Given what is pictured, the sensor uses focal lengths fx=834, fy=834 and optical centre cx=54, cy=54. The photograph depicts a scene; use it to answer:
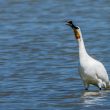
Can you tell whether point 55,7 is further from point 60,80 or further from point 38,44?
point 60,80

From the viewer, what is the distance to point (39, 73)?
17.3 m

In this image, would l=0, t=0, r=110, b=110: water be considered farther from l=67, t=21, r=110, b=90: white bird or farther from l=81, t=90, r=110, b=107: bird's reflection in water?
l=67, t=21, r=110, b=90: white bird

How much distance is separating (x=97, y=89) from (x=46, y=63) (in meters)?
2.96

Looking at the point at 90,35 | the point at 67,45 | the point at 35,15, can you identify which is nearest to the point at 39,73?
the point at 67,45

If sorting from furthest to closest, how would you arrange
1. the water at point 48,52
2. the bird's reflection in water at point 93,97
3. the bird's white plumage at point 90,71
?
the bird's white plumage at point 90,71 < the water at point 48,52 < the bird's reflection in water at point 93,97

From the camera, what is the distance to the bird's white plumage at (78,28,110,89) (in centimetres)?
1495

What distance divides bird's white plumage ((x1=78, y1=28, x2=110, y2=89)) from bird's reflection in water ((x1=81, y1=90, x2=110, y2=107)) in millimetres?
135

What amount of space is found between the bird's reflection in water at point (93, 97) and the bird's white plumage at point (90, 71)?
135 mm

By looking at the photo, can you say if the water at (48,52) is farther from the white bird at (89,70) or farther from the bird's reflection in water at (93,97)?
the white bird at (89,70)

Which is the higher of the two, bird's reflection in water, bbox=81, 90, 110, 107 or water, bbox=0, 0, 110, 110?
water, bbox=0, 0, 110, 110

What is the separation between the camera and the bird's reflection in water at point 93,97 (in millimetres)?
14406

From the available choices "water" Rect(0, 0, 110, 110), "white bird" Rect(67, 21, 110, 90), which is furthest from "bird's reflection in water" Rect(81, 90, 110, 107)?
"white bird" Rect(67, 21, 110, 90)

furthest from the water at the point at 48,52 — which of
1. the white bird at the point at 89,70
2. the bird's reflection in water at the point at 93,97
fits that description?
the white bird at the point at 89,70

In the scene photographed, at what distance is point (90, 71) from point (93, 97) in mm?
470
